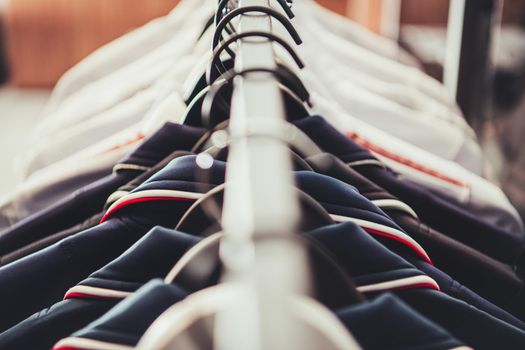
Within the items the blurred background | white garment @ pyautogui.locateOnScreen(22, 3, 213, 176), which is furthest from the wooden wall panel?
white garment @ pyautogui.locateOnScreen(22, 3, 213, 176)

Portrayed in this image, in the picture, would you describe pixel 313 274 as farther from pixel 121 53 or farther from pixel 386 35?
pixel 386 35

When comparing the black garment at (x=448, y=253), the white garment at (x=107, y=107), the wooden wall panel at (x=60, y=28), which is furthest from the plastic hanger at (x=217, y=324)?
the wooden wall panel at (x=60, y=28)

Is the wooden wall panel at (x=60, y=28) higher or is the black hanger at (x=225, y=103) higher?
the wooden wall panel at (x=60, y=28)

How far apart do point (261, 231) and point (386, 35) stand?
2362 mm

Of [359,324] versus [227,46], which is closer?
[359,324]

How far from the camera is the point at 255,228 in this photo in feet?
0.91

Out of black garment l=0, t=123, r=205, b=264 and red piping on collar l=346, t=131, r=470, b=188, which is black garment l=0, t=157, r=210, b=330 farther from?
red piping on collar l=346, t=131, r=470, b=188

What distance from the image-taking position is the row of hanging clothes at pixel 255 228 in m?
0.29

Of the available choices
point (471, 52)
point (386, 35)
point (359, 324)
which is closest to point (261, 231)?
point (359, 324)

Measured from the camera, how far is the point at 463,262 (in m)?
0.63

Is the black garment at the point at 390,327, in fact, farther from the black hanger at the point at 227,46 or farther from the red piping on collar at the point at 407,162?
the red piping on collar at the point at 407,162

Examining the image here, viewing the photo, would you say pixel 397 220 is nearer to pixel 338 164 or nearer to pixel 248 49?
pixel 338 164

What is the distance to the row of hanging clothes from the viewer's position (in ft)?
0.94

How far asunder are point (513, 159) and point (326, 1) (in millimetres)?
2291
